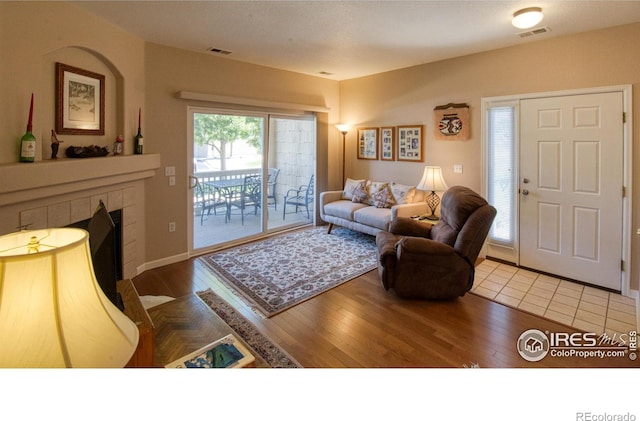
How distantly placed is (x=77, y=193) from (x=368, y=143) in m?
4.09

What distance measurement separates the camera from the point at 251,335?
98.7 inches

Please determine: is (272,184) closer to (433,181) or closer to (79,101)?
(433,181)

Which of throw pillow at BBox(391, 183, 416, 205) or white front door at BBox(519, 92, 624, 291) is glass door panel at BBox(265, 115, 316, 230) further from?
white front door at BBox(519, 92, 624, 291)

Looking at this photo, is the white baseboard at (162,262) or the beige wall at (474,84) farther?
the white baseboard at (162,262)

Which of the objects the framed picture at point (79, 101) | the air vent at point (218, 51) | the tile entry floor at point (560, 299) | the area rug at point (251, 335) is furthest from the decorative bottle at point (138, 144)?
the tile entry floor at point (560, 299)

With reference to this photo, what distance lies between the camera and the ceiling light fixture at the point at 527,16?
2.76m

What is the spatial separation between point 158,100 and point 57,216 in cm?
Result: 173

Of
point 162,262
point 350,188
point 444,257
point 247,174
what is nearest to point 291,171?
point 247,174

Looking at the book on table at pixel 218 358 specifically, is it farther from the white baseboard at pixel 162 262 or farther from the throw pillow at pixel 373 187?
the throw pillow at pixel 373 187

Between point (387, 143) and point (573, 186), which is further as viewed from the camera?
point (387, 143)

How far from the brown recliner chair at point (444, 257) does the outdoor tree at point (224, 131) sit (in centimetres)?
269

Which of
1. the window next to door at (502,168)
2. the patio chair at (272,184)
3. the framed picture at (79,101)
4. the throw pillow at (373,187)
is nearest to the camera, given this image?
the framed picture at (79,101)
